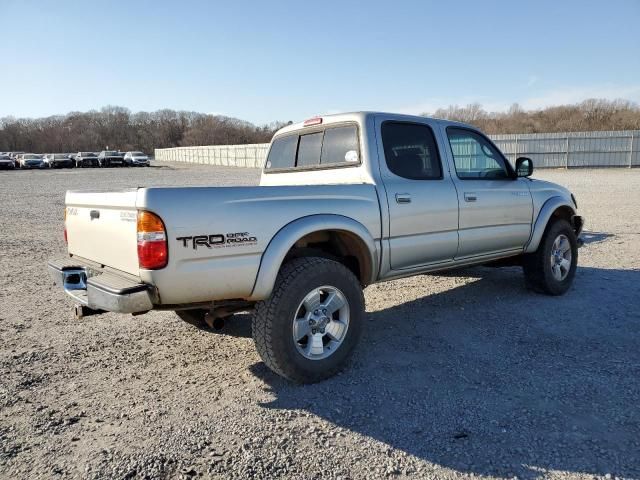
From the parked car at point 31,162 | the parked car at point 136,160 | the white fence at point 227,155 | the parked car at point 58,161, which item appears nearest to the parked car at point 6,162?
the parked car at point 31,162

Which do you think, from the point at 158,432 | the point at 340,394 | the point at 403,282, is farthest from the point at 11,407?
the point at 403,282

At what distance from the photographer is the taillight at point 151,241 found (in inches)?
112

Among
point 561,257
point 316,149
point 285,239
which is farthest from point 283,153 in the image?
point 561,257

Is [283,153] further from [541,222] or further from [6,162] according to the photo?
[6,162]

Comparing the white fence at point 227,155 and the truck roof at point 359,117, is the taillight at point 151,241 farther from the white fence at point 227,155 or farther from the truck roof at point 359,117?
the white fence at point 227,155

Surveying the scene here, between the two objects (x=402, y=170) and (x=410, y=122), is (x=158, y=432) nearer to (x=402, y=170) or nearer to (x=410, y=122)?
(x=402, y=170)

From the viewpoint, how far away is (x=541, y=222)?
213 inches

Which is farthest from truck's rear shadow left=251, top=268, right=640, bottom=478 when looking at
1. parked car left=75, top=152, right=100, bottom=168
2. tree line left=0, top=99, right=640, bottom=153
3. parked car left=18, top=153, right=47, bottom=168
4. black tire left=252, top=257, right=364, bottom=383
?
tree line left=0, top=99, right=640, bottom=153

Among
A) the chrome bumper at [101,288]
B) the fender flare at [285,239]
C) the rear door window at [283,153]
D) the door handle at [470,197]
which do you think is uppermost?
the rear door window at [283,153]

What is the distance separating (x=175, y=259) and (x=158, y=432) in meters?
1.04

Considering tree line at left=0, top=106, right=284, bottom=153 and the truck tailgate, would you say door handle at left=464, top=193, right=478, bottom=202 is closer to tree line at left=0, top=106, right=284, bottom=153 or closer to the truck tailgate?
the truck tailgate

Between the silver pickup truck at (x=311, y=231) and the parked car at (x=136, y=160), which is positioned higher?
the parked car at (x=136, y=160)

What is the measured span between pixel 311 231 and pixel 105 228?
1417 millimetres

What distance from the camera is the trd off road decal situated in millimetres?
2939
